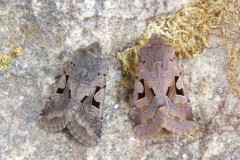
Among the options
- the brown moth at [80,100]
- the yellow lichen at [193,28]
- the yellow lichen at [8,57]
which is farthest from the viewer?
the yellow lichen at [193,28]

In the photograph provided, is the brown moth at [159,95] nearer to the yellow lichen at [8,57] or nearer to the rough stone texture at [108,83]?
the rough stone texture at [108,83]

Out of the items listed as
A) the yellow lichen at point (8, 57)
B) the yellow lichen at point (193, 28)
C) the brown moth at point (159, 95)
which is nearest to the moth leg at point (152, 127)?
the brown moth at point (159, 95)

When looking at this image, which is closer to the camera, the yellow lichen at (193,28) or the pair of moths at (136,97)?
the pair of moths at (136,97)

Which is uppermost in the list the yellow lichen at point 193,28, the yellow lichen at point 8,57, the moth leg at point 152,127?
the yellow lichen at point 193,28

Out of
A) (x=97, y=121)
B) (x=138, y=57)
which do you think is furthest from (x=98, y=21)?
(x=97, y=121)

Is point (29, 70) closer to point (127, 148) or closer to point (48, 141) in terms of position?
point (48, 141)

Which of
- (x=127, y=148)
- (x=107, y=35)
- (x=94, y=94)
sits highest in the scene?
(x=107, y=35)

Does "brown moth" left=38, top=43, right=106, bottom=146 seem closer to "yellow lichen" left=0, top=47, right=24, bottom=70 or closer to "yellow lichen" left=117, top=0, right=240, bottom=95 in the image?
"yellow lichen" left=117, top=0, right=240, bottom=95
